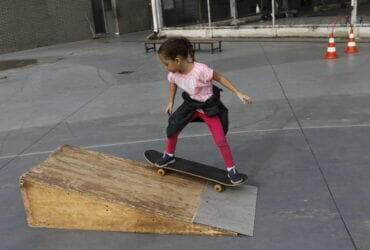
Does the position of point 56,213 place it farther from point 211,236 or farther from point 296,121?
point 296,121

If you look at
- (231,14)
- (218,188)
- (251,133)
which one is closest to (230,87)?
(218,188)

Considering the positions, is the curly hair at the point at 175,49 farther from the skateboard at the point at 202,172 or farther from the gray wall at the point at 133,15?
the gray wall at the point at 133,15

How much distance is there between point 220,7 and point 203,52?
5.75 m

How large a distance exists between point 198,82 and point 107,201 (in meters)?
1.48

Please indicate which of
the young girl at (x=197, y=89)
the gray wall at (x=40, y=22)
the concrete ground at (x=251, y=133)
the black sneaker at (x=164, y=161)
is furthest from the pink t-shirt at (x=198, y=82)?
the gray wall at (x=40, y=22)

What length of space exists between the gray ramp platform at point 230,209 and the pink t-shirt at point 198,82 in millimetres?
999

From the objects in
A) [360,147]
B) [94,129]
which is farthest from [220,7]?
[360,147]

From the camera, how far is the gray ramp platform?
14.4 feet

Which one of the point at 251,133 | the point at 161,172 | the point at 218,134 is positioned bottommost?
the point at 251,133

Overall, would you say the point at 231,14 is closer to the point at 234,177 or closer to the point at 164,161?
the point at 164,161

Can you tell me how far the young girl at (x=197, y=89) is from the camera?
4.68 metres

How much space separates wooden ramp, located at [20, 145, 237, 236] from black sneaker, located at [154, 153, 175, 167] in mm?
218

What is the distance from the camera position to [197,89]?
15.7 ft

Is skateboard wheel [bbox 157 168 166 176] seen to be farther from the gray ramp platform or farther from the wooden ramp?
the gray ramp platform
